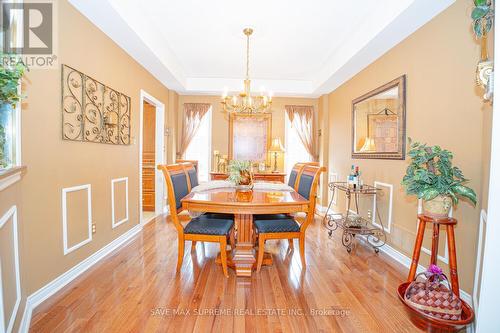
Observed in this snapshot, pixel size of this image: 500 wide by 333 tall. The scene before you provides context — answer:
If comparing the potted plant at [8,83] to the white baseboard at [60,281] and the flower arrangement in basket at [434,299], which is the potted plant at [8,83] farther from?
the flower arrangement in basket at [434,299]

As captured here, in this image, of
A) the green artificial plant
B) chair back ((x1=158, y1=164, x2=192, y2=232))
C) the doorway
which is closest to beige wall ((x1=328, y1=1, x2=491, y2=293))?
the green artificial plant

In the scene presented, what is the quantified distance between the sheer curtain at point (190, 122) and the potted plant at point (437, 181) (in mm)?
4341

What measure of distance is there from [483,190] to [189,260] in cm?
276

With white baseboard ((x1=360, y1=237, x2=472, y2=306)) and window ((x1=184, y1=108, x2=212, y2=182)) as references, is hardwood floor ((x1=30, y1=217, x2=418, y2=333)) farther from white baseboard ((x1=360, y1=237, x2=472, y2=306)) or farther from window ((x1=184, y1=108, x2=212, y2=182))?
window ((x1=184, y1=108, x2=212, y2=182))

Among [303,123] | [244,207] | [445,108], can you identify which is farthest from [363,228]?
[303,123]

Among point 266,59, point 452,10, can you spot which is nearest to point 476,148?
point 452,10

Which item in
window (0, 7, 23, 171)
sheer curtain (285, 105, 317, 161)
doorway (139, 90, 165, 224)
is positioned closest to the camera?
window (0, 7, 23, 171)

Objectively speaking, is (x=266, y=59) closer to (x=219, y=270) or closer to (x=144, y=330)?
(x=219, y=270)

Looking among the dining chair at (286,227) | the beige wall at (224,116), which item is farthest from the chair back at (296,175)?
the beige wall at (224,116)

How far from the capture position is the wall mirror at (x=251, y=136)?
5.45 m

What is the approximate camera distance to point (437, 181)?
70.3 inches

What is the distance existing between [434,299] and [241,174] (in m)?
1.87

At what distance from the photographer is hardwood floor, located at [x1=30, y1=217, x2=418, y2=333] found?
1697 millimetres

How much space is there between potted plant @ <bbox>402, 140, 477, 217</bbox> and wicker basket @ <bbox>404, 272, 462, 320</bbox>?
1.66 feet
